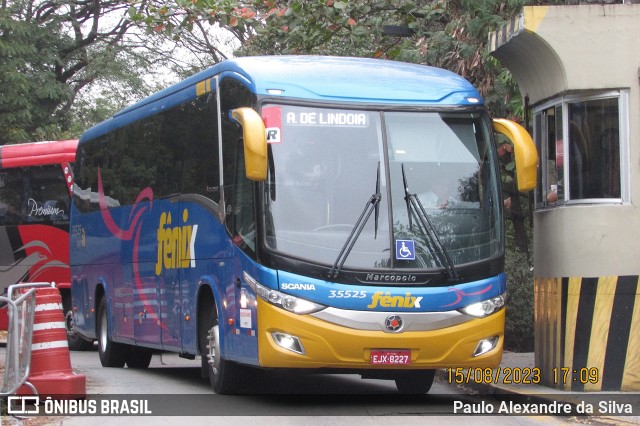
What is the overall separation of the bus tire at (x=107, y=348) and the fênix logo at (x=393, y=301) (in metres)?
7.76

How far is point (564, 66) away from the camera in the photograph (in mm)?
11828

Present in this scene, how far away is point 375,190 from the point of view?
1085 cm

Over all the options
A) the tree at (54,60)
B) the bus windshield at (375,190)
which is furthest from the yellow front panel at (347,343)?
the tree at (54,60)

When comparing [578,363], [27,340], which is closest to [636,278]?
[578,363]

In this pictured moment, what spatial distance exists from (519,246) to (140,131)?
6919 millimetres

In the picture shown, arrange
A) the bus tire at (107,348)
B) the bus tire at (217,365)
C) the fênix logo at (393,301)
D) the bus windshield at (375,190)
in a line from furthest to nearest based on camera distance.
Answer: the bus tire at (107,348) < the bus tire at (217,365) < the bus windshield at (375,190) < the fênix logo at (393,301)

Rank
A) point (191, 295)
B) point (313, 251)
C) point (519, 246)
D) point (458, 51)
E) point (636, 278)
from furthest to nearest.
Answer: point (519, 246) → point (458, 51) → point (191, 295) → point (636, 278) → point (313, 251)

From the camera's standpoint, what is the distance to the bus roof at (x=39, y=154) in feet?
71.3

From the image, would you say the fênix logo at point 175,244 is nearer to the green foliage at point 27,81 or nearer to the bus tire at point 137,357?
the bus tire at point 137,357

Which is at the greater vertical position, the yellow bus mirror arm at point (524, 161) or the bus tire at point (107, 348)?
the yellow bus mirror arm at point (524, 161)

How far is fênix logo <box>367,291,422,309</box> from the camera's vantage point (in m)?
10.5

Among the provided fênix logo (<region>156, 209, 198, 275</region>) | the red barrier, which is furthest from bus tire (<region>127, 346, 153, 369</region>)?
the red barrier

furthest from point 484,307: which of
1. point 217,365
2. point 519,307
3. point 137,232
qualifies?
point 137,232

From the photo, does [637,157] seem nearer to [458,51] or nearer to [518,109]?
[518,109]
